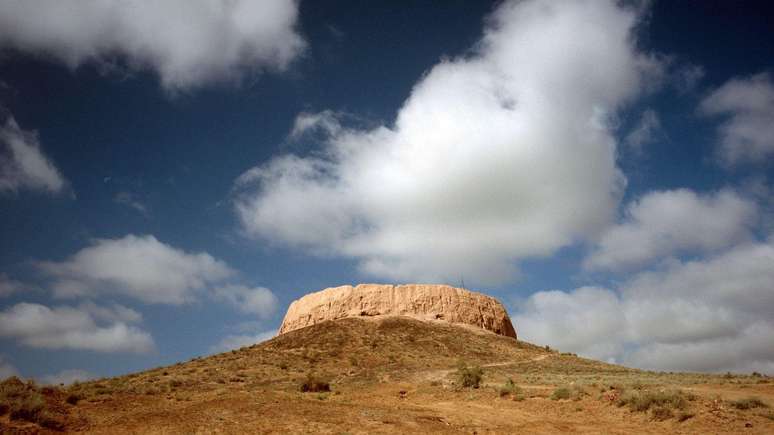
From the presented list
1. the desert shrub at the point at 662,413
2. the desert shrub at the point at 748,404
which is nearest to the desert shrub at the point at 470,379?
the desert shrub at the point at 662,413

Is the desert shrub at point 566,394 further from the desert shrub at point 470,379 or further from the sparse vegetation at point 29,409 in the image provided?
the sparse vegetation at point 29,409

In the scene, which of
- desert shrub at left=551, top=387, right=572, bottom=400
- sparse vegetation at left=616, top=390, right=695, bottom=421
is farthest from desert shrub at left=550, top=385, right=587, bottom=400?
sparse vegetation at left=616, top=390, right=695, bottom=421

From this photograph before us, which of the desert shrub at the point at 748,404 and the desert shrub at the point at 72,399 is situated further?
the desert shrub at the point at 72,399

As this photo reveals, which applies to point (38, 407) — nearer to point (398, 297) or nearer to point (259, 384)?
point (259, 384)

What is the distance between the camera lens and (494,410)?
17.6 meters

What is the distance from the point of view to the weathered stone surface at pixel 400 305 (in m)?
56.8

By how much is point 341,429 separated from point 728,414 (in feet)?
39.7

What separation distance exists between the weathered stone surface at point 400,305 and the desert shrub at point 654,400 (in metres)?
39.5

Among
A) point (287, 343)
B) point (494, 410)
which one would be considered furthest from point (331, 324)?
point (494, 410)

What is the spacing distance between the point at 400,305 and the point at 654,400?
140 feet

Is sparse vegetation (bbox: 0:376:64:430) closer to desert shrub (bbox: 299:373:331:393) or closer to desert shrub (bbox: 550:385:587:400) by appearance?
desert shrub (bbox: 299:373:331:393)

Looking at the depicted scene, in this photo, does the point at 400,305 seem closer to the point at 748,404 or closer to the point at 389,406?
the point at 389,406

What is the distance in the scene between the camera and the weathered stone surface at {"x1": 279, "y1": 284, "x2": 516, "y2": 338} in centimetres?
5684

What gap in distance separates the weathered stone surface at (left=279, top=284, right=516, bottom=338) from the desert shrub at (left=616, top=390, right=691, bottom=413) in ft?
130
